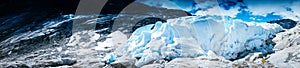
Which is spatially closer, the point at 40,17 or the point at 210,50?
the point at 210,50

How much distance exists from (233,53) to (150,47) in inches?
247

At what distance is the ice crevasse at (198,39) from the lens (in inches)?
851

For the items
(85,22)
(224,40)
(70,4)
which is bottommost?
(224,40)

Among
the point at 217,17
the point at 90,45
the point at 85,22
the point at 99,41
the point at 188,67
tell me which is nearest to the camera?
the point at 188,67

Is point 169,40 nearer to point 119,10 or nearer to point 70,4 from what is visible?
point 119,10

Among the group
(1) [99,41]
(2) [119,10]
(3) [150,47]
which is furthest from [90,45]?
(2) [119,10]

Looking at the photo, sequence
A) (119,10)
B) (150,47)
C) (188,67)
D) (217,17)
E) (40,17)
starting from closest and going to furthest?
(188,67) < (150,47) < (217,17) < (40,17) < (119,10)

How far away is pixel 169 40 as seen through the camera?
2256 centimetres

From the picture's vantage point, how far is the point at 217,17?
84.7ft

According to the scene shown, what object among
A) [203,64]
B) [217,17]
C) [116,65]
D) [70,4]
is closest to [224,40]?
[217,17]

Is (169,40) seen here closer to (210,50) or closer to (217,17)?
(210,50)

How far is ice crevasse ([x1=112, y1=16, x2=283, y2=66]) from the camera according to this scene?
70.9 feet

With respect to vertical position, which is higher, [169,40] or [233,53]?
[169,40]

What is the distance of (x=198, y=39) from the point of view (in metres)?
23.8
